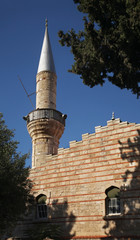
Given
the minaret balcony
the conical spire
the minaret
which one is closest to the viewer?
the minaret

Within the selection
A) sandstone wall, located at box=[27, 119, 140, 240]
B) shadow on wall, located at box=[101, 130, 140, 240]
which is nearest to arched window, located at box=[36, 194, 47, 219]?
sandstone wall, located at box=[27, 119, 140, 240]

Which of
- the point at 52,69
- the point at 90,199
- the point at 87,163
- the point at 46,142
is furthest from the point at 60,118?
the point at 90,199

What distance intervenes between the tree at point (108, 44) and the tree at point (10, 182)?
627 centimetres

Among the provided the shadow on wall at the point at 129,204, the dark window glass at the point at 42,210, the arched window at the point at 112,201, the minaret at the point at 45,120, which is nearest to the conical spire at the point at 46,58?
the minaret at the point at 45,120

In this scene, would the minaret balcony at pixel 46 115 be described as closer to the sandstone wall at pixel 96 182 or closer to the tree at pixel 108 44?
the sandstone wall at pixel 96 182

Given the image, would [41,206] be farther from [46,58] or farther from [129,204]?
[46,58]

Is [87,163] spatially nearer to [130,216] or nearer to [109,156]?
[109,156]

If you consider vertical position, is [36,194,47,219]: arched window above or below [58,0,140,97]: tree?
below

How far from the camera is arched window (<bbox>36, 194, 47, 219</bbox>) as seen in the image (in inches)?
850

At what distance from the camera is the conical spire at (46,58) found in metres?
28.4

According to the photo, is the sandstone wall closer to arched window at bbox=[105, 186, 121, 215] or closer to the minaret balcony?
arched window at bbox=[105, 186, 121, 215]

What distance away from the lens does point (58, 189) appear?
69.8 feet

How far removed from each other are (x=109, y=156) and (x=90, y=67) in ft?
19.8

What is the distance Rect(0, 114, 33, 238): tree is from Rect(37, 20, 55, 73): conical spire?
9313 mm
